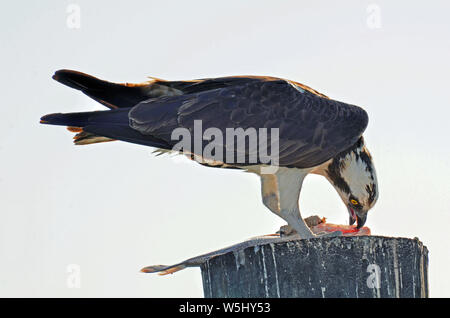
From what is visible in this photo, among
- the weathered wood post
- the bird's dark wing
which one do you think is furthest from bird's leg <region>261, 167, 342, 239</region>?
the weathered wood post

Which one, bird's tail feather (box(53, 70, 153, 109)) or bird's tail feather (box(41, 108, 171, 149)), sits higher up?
bird's tail feather (box(53, 70, 153, 109))

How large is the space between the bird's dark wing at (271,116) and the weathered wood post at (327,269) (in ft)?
7.48

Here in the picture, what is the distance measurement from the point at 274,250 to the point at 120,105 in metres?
3.11

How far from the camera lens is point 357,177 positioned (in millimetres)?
7418

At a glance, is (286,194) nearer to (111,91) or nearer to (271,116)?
(271,116)

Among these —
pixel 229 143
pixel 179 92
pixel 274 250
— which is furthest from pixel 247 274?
pixel 179 92

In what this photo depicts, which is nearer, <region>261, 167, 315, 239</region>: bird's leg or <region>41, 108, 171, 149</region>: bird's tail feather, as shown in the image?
<region>41, 108, 171, 149</region>: bird's tail feather

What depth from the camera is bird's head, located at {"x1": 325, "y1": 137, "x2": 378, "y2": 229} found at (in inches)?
290

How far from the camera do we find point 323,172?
7762mm

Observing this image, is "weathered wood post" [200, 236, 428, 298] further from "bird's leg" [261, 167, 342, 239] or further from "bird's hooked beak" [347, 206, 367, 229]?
"bird's hooked beak" [347, 206, 367, 229]
